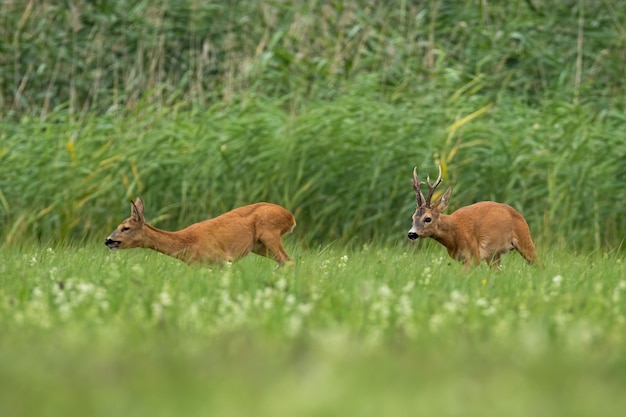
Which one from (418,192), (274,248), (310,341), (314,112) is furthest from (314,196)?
(310,341)

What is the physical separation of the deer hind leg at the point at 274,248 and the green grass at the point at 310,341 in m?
0.98

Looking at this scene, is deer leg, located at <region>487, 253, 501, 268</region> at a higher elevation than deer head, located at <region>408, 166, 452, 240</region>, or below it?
below

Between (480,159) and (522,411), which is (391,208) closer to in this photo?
(480,159)

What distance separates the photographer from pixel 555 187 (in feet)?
30.9

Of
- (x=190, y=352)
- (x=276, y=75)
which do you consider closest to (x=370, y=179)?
(x=276, y=75)

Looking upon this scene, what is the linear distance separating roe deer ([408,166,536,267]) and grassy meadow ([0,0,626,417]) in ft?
0.59

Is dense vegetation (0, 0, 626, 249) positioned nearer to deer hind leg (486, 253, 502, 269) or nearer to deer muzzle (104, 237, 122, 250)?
deer hind leg (486, 253, 502, 269)

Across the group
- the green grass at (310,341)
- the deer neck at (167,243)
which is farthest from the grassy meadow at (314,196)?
the deer neck at (167,243)

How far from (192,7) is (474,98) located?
9.59 feet

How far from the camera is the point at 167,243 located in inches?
312

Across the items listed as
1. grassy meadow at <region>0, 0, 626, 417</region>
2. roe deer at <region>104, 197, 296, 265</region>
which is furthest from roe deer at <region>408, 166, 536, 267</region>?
roe deer at <region>104, 197, 296, 265</region>

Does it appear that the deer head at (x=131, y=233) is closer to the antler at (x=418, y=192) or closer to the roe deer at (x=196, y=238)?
the roe deer at (x=196, y=238)

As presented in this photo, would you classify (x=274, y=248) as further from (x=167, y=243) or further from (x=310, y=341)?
(x=310, y=341)

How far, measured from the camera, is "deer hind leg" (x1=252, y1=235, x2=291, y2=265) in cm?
807
